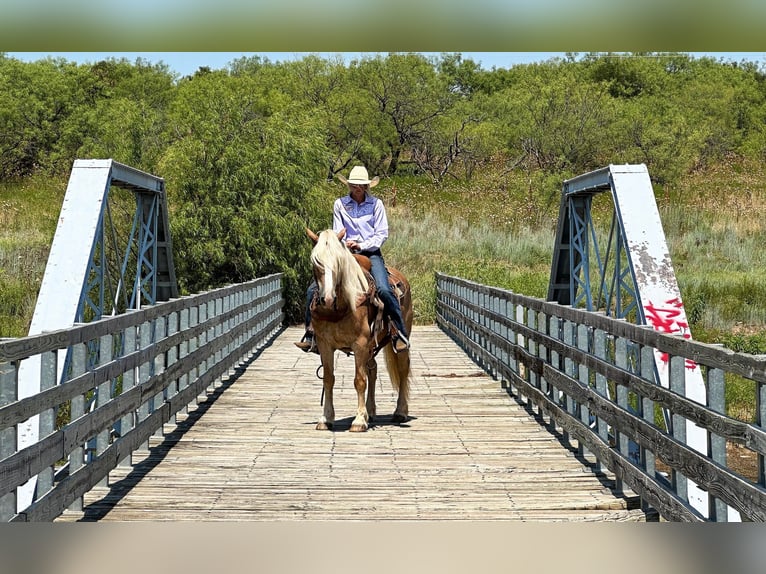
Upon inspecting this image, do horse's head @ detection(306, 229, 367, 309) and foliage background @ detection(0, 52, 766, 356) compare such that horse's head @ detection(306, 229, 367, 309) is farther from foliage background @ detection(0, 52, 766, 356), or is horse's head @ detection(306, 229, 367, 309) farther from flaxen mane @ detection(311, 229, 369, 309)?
foliage background @ detection(0, 52, 766, 356)

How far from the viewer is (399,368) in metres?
10.9

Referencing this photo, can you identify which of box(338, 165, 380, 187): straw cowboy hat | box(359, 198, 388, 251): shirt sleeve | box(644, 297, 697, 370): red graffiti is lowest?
box(644, 297, 697, 370): red graffiti

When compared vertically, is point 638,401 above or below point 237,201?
below

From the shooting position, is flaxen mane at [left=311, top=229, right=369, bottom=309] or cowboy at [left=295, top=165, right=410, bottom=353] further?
cowboy at [left=295, top=165, right=410, bottom=353]

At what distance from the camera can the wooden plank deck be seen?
7.28 meters

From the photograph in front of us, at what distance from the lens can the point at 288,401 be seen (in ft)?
41.3

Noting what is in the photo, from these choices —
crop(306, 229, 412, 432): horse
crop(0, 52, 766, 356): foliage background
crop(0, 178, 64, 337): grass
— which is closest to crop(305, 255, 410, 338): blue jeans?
crop(306, 229, 412, 432): horse

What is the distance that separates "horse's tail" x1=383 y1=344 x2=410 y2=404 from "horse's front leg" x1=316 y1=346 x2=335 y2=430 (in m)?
0.61

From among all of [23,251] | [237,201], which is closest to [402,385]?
[237,201]

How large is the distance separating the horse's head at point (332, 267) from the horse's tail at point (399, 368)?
1103 millimetres

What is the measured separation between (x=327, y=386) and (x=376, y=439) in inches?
27.9

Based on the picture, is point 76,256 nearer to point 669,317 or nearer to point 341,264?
point 341,264
